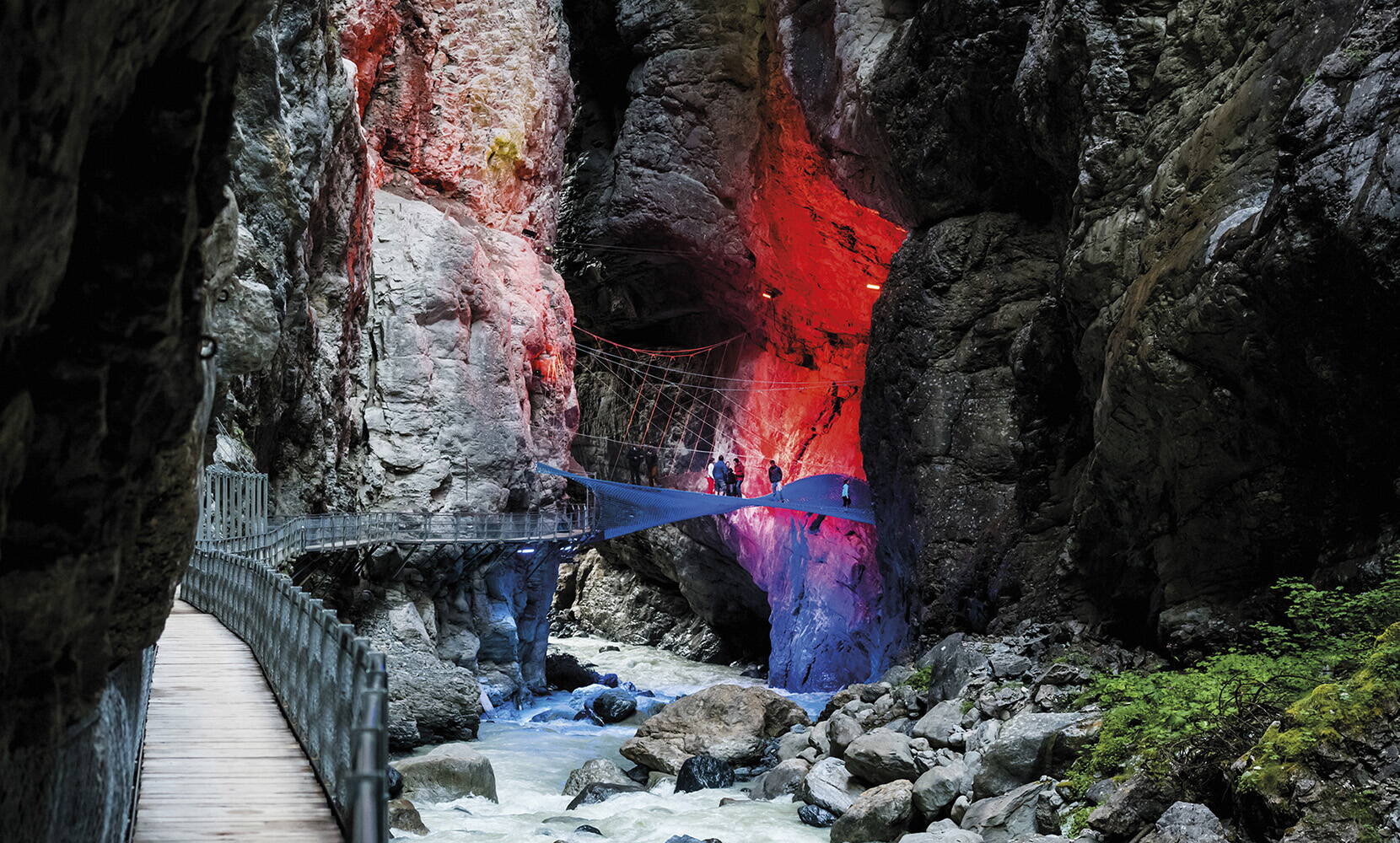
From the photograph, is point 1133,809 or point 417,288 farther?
point 417,288

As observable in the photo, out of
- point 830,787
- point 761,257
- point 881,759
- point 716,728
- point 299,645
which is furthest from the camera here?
point 761,257

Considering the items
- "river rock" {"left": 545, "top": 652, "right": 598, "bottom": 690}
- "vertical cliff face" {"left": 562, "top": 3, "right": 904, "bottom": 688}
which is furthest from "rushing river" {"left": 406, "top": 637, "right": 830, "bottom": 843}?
"river rock" {"left": 545, "top": 652, "right": 598, "bottom": 690}

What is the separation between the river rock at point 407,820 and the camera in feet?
35.9

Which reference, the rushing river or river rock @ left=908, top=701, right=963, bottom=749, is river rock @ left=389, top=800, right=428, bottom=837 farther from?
river rock @ left=908, top=701, right=963, bottom=749

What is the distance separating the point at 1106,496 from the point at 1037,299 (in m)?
5.19

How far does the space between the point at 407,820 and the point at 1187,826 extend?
23.4 ft

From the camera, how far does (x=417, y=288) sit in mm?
22969

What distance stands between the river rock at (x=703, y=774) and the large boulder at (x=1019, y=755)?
454 cm

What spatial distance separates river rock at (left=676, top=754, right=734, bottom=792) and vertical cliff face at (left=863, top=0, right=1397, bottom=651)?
414 cm

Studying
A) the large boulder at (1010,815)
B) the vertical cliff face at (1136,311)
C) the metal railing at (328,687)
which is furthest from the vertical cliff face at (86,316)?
the vertical cliff face at (1136,311)

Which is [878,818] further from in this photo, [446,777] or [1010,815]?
[446,777]

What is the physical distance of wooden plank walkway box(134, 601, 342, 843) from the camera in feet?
15.2

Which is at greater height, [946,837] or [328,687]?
[328,687]

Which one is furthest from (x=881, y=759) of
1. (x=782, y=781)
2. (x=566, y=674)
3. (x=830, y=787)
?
(x=566, y=674)
